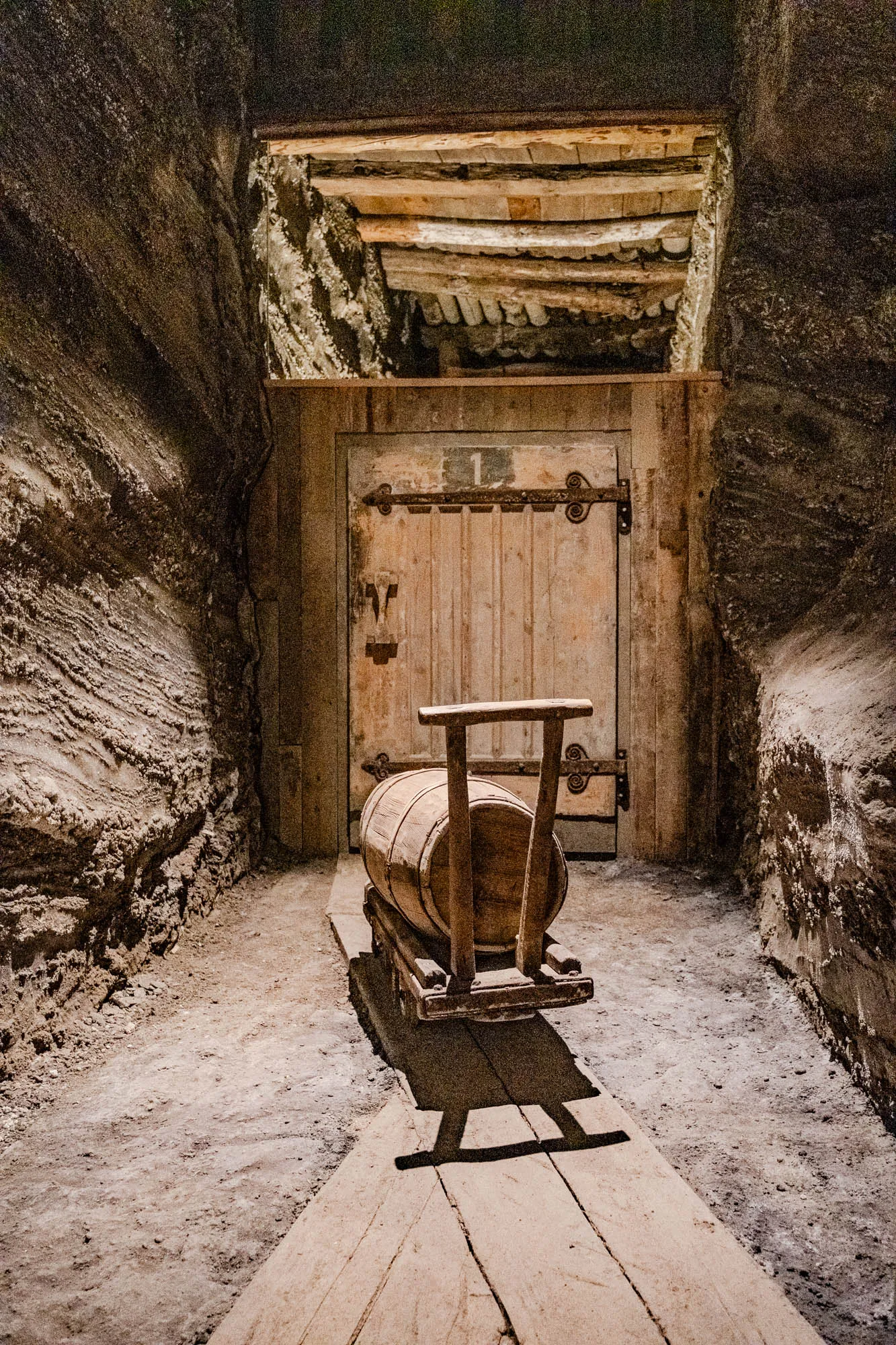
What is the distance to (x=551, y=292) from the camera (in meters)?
7.61

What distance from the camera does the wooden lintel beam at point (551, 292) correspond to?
756cm

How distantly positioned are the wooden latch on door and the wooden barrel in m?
2.15

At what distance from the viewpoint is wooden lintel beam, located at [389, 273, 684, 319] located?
7559 mm

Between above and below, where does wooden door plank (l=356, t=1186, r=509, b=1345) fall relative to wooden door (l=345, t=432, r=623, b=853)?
below

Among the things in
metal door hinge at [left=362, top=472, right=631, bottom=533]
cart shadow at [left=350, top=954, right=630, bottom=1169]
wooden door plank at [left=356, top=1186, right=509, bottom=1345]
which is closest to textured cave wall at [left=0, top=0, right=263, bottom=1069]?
metal door hinge at [left=362, top=472, right=631, bottom=533]

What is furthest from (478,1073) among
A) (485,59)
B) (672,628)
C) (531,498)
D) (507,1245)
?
(485,59)

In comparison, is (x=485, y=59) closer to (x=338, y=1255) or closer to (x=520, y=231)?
(x=520, y=231)

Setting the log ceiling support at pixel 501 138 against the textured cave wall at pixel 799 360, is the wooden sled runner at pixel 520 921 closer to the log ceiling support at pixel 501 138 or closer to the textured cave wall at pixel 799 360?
the textured cave wall at pixel 799 360

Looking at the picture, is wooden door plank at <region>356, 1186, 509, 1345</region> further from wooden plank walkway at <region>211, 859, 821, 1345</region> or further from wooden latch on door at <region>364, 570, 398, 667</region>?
wooden latch on door at <region>364, 570, 398, 667</region>

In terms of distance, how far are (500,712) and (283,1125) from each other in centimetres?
129

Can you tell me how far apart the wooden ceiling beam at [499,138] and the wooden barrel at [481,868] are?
3.71m

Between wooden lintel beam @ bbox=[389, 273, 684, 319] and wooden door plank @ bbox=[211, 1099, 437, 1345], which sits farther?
wooden lintel beam @ bbox=[389, 273, 684, 319]

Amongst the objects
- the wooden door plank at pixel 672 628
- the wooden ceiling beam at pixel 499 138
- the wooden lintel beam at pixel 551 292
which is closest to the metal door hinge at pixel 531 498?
the wooden door plank at pixel 672 628

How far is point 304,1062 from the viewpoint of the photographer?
2.77 metres
